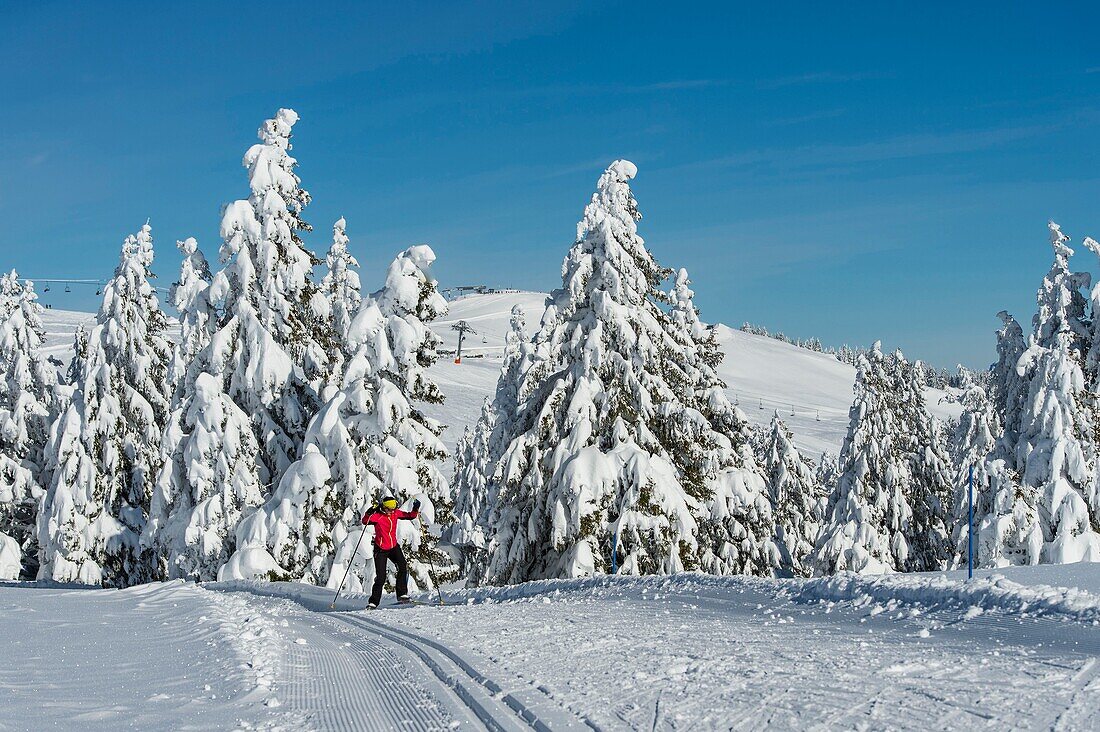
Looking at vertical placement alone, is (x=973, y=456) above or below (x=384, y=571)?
above

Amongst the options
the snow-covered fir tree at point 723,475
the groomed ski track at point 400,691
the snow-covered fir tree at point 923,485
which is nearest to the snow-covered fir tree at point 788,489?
the snow-covered fir tree at point 923,485

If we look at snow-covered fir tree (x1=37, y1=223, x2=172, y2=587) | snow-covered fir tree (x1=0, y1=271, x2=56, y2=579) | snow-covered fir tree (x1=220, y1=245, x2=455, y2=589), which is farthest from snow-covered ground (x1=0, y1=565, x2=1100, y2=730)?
snow-covered fir tree (x1=0, y1=271, x2=56, y2=579)

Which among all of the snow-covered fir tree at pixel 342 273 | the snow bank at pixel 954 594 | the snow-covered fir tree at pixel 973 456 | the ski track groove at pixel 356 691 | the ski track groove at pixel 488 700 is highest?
the snow-covered fir tree at pixel 342 273

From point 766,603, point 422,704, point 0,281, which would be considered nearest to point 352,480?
point 766,603

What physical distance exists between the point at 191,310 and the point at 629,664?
67.5ft

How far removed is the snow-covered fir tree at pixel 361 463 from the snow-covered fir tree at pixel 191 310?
5028mm

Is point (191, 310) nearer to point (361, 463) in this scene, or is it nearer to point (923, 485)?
point (361, 463)

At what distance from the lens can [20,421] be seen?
30.9m

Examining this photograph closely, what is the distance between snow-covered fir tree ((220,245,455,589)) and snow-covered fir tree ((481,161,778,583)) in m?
2.33

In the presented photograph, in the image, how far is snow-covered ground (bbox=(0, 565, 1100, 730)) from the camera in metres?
4.96

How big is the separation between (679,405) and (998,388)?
13570 millimetres

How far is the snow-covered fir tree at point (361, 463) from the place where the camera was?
21.1 metres

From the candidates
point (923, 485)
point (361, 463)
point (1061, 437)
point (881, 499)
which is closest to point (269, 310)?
point (361, 463)

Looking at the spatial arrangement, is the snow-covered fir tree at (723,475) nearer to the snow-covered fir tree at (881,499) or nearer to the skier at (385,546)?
the snow-covered fir tree at (881,499)
